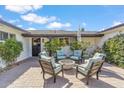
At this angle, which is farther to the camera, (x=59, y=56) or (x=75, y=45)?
(x=75, y=45)

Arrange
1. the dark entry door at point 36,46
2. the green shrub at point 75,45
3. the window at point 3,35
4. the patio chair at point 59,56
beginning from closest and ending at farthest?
1. the window at point 3,35
2. the patio chair at point 59,56
3. the green shrub at point 75,45
4. the dark entry door at point 36,46

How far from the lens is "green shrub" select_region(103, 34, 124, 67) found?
13.5 m

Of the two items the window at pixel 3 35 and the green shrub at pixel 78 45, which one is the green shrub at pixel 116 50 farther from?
the window at pixel 3 35

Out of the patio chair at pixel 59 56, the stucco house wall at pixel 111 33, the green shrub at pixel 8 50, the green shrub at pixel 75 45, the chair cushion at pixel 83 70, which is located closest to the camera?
the chair cushion at pixel 83 70

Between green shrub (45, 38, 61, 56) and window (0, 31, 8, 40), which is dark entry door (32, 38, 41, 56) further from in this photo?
window (0, 31, 8, 40)

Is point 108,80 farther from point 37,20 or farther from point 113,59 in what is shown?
point 37,20

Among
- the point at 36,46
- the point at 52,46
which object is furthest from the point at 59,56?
the point at 36,46

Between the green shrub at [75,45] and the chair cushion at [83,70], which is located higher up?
the green shrub at [75,45]

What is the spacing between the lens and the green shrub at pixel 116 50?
532 inches

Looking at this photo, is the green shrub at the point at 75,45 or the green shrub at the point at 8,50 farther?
the green shrub at the point at 75,45

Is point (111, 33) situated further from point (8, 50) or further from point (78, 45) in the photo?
point (8, 50)

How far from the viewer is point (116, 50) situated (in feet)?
47.6

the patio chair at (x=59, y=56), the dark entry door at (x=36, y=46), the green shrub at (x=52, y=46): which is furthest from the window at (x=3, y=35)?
the dark entry door at (x=36, y=46)

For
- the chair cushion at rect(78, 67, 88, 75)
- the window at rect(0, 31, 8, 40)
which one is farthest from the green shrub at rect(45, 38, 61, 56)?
the chair cushion at rect(78, 67, 88, 75)
